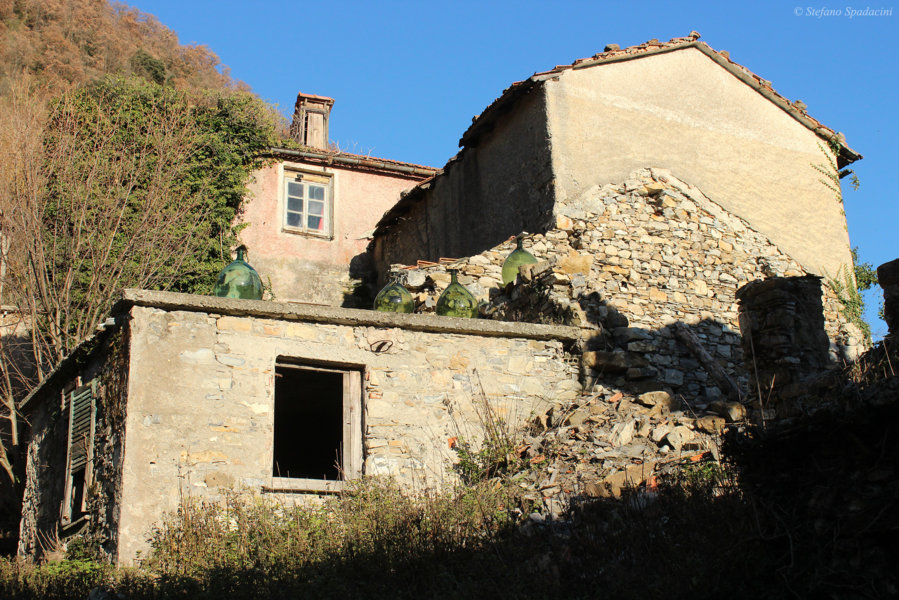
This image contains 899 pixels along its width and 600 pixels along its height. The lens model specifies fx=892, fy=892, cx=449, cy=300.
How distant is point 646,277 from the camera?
12797 mm

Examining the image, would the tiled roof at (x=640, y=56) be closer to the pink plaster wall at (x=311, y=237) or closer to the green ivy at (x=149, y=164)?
the pink plaster wall at (x=311, y=237)

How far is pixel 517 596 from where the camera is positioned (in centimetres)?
577

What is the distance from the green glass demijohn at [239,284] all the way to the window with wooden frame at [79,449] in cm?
169

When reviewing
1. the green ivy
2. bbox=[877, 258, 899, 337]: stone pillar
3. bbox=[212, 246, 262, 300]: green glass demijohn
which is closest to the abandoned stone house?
the green ivy

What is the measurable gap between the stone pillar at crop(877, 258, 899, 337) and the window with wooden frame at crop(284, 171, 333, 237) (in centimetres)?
1240

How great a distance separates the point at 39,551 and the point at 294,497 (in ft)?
12.1

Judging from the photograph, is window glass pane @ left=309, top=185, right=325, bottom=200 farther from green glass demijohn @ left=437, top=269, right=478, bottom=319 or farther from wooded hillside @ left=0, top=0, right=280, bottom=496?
green glass demijohn @ left=437, top=269, right=478, bottom=319

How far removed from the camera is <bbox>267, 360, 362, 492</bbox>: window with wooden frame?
8867mm

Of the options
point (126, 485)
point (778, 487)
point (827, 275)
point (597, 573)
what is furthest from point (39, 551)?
point (827, 275)

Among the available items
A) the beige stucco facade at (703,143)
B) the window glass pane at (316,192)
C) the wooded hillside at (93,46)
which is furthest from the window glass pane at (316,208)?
the wooded hillside at (93,46)

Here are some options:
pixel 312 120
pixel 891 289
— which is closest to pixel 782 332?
pixel 891 289

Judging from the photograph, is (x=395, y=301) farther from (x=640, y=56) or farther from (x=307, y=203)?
(x=307, y=203)

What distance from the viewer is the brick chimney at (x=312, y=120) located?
19.4 meters

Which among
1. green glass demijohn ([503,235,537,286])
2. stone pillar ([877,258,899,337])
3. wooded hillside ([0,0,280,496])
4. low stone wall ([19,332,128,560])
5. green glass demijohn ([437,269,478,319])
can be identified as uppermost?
wooded hillside ([0,0,280,496])
